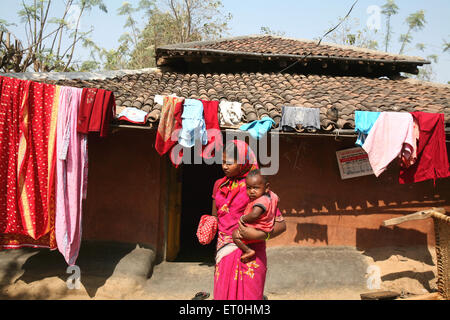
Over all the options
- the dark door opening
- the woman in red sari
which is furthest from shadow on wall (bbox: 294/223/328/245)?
the dark door opening

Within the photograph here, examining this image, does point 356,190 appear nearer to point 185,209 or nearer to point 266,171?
point 266,171

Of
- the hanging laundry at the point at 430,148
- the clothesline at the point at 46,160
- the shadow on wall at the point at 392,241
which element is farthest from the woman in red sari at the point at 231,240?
the shadow on wall at the point at 392,241

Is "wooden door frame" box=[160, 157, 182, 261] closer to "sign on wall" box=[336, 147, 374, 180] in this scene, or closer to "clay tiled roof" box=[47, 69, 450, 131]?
"clay tiled roof" box=[47, 69, 450, 131]

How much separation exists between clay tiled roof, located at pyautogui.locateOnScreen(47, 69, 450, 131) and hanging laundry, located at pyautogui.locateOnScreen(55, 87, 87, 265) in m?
0.70

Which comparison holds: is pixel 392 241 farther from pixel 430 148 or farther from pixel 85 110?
pixel 85 110

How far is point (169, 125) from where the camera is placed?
478 cm

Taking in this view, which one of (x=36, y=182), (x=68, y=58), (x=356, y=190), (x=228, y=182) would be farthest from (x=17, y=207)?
(x=68, y=58)

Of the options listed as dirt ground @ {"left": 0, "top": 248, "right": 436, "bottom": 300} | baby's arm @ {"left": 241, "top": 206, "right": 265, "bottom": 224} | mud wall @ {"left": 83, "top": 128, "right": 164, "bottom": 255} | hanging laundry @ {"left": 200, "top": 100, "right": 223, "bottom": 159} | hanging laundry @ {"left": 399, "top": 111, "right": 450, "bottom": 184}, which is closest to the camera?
baby's arm @ {"left": 241, "top": 206, "right": 265, "bottom": 224}

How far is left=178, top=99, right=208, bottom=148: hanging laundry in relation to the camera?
4.79 meters

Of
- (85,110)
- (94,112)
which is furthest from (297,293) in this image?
(85,110)

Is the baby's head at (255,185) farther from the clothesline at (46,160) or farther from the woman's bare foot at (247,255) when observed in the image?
the clothesline at (46,160)

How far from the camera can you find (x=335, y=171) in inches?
235

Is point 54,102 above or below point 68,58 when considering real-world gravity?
below

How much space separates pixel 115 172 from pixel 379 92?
593 centimetres
